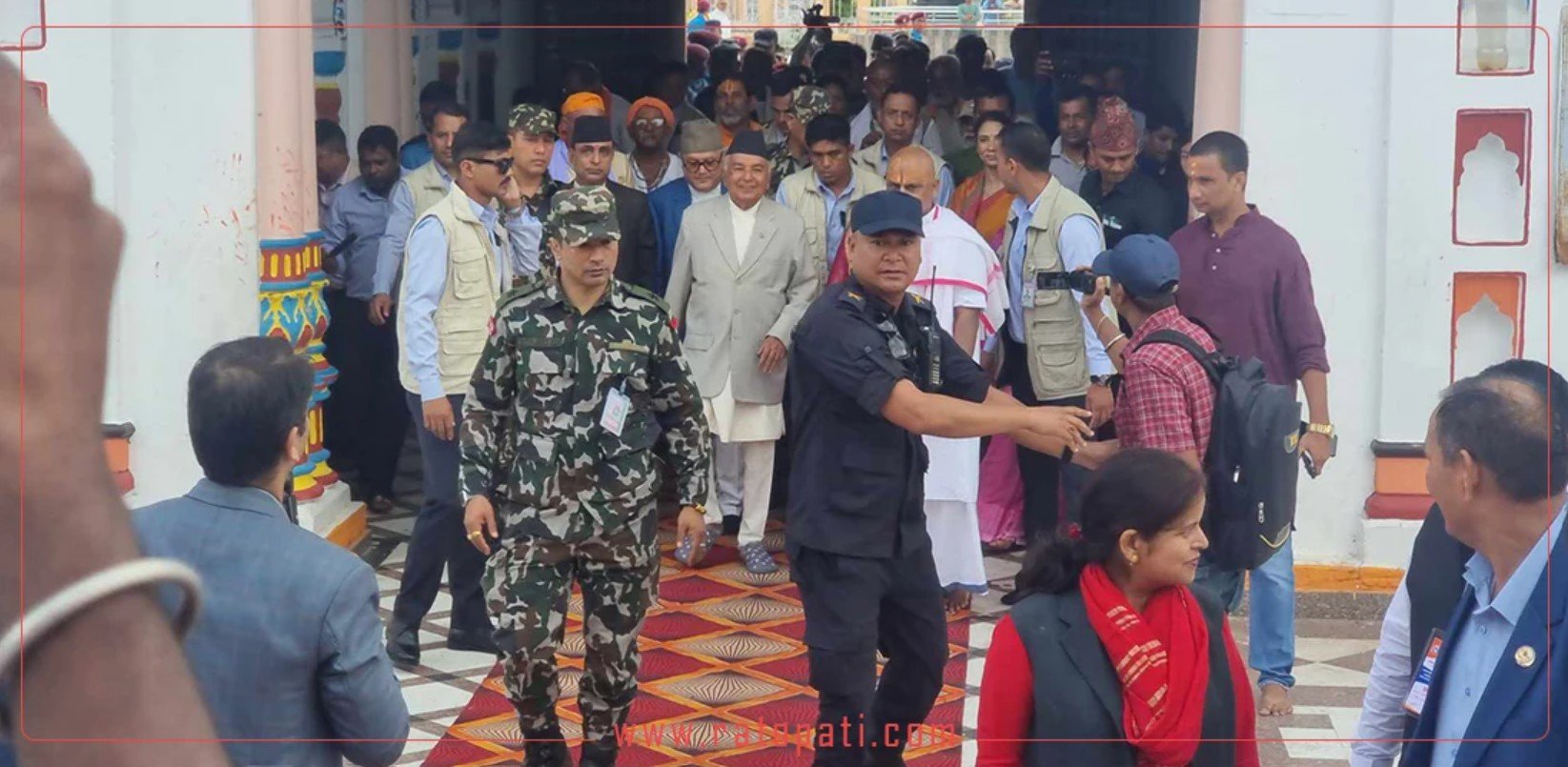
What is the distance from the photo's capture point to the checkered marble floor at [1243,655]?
222 inches

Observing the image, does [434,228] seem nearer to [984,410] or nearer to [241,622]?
[984,410]

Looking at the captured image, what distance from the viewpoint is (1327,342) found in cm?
680

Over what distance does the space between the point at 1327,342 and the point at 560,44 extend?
9835 mm

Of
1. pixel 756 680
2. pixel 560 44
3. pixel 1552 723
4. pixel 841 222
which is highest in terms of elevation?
pixel 560 44

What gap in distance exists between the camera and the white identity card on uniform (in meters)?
4.99

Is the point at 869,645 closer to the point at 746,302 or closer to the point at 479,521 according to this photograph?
the point at 479,521

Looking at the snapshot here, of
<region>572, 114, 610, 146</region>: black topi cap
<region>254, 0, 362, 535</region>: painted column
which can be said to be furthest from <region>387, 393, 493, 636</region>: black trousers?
<region>572, 114, 610, 146</region>: black topi cap

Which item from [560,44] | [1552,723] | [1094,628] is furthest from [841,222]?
[560,44]

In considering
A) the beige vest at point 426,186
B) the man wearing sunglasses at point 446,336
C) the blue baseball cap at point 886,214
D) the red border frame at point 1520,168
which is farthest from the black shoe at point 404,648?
the red border frame at point 1520,168

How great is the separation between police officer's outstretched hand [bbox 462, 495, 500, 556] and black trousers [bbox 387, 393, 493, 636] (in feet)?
3.90

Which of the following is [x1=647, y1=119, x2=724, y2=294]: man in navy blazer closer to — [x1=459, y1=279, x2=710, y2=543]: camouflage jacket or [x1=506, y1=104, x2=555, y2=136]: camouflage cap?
[x1=506, y1=104, x2=555, y2=136]: camouflage cap

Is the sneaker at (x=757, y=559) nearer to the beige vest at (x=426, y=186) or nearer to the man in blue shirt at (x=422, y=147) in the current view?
the beige vest at (x=426, y=186)

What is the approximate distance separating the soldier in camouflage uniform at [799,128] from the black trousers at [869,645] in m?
3.97

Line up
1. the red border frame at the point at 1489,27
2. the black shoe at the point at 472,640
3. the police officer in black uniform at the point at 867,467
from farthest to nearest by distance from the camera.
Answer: the red border frame at the point at 1489,27 < the black shoe at the point at 472,640 < the police officer in black uniform at the point at 867,467
